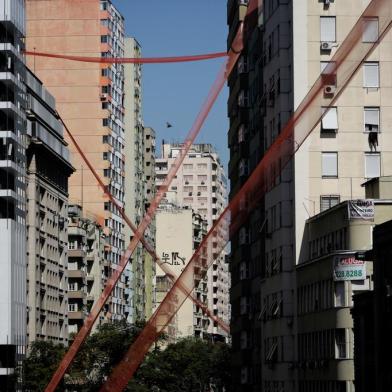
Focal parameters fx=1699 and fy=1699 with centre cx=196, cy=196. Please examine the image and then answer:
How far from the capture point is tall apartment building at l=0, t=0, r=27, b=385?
15800 cm

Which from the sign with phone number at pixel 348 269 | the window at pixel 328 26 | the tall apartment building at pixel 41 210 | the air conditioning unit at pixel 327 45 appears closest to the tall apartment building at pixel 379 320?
the sign with phone number at pixel 348 269

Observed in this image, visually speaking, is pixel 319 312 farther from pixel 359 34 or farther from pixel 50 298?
pixel 50 298

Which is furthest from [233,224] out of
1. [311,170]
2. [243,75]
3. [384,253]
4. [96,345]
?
[96,345]

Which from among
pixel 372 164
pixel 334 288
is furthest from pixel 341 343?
pixel 372 164

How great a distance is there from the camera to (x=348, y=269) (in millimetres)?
104250

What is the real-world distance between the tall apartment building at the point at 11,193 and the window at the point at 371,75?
46.6m

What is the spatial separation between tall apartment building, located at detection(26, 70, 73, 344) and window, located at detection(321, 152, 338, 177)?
64.8 meters

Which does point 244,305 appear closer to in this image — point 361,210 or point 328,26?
point 328,26

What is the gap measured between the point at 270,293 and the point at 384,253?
42.5 m

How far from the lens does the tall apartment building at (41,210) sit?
18512cm

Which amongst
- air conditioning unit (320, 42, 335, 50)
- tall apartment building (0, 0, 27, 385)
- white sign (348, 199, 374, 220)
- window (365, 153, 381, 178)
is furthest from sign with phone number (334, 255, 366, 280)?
tall apartment building (0, 0, 27, 385)

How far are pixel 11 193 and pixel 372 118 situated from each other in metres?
47.1

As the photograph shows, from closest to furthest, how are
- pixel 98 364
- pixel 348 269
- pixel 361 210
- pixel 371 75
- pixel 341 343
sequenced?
pixel 361 210, pixel 348 269, pixel 341 343, pixel 371 75, pixel 98 364

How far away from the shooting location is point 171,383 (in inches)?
6914
